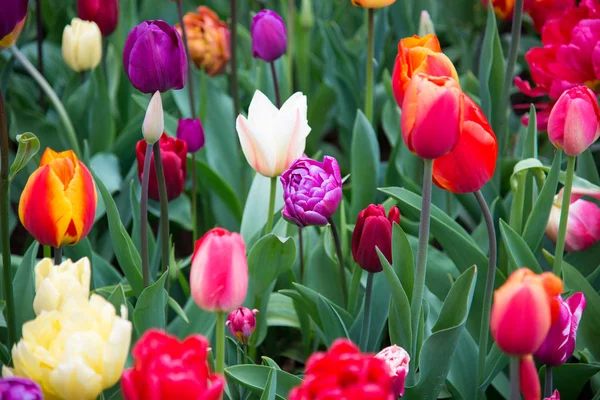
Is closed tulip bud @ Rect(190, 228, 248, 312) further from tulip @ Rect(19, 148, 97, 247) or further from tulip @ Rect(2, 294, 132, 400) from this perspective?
tulip @ Rect(19, 148, 97, 247)

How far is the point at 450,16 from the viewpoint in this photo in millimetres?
2141

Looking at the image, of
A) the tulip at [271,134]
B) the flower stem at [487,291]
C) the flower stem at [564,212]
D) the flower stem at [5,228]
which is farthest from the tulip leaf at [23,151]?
the flower stem at [564,212]

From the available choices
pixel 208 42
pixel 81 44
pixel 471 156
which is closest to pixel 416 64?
pixel 471 156

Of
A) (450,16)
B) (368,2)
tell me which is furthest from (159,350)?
(450,16)

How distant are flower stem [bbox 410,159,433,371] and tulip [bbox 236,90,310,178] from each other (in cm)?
23

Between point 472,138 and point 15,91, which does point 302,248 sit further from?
point 15,91

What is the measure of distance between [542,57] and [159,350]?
37.1 inches

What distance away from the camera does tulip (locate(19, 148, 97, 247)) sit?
2.69 ft

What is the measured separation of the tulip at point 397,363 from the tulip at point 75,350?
10.0 inches

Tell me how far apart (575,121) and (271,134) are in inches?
13.1

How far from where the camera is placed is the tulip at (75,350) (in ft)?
1.95

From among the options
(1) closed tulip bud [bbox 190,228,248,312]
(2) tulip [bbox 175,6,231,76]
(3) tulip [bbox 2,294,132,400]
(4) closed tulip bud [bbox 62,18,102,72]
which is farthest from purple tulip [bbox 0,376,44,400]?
(2) tulip [bbox 175,6,231,76]

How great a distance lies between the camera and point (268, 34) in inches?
49.5

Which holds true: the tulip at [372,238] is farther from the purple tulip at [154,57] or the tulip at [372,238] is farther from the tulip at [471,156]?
the purple tulip at [154,57]
